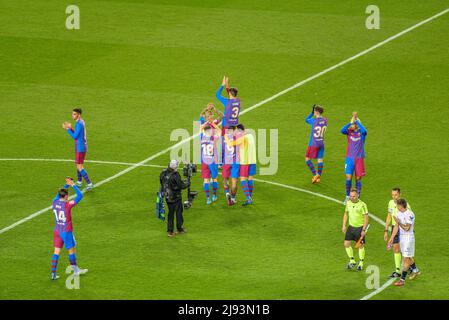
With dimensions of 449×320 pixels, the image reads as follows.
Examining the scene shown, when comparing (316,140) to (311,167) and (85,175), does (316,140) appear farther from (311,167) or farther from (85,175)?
(85,175)

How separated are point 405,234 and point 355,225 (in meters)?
1.29

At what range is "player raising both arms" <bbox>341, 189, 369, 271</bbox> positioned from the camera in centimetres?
2255

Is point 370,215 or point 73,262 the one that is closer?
point 73,262

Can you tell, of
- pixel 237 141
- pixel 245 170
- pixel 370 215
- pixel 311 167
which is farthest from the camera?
pixel 311 167

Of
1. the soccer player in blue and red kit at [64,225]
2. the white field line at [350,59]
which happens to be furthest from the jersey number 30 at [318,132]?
the soccer player in blue and red kit at [64,225]

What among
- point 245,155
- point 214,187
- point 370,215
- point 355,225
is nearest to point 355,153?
point 370,215

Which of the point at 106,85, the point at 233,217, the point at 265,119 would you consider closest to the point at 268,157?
the point at 265,119

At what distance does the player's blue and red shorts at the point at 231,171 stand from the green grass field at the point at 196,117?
2.75ft

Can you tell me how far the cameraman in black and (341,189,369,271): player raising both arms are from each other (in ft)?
13.7

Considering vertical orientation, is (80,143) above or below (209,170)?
above

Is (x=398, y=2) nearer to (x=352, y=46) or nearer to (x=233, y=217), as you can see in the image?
(x=352, y=46)

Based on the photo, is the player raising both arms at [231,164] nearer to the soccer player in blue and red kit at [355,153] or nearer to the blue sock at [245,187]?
the blue sock at [245,187]

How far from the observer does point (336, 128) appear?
1286 inches

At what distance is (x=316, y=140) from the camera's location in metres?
28.3
